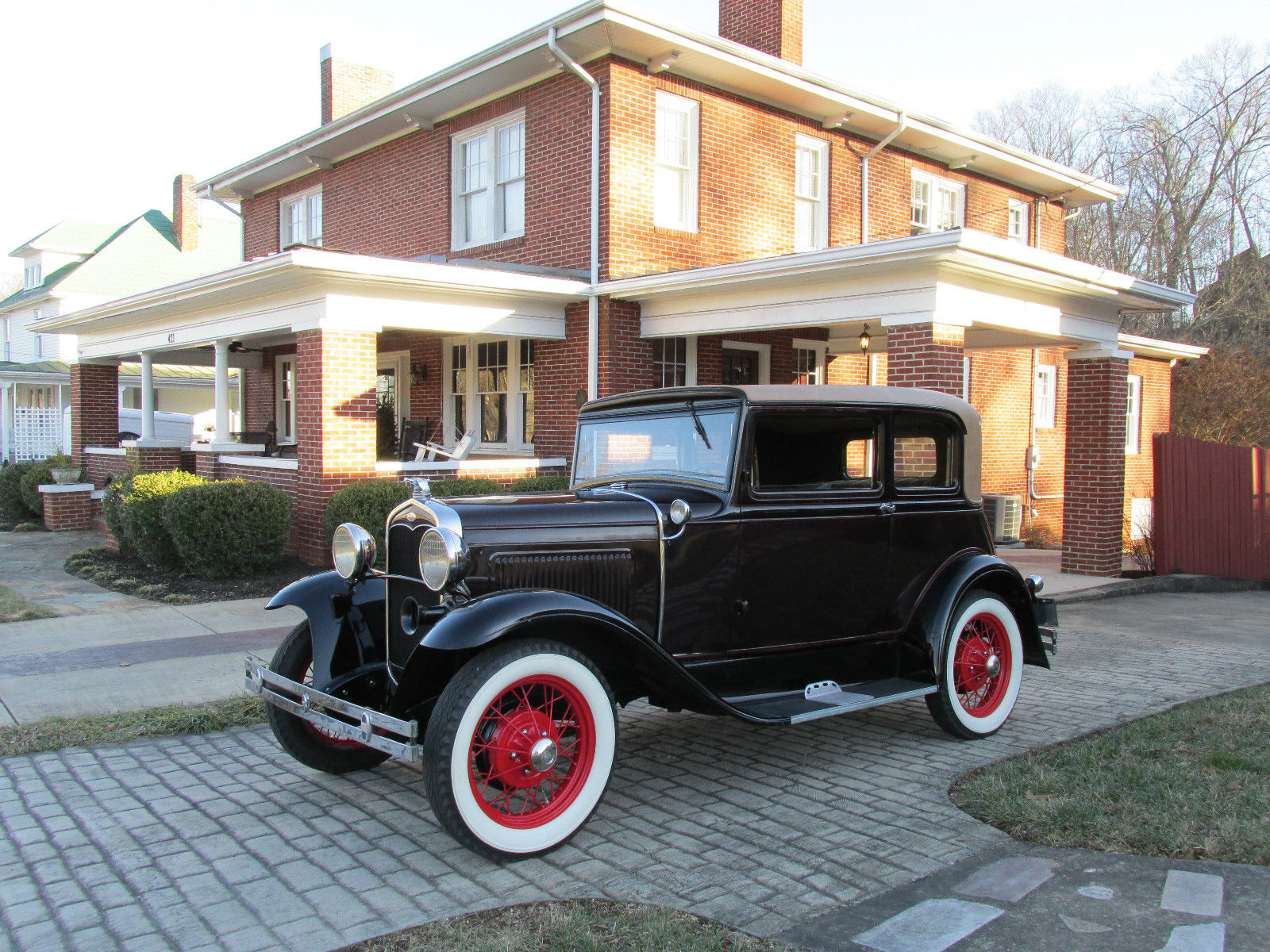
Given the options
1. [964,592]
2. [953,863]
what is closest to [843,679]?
[964,592]

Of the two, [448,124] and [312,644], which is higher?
[448,124]

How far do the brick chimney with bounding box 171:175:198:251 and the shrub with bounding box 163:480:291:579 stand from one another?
2515 centimetres

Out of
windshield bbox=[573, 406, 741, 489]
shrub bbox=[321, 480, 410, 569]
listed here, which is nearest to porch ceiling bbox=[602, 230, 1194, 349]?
shrub bbox=[321, 480, 410, 569]

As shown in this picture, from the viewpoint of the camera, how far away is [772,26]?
13.8 m

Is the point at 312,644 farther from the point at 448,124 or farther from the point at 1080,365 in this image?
the point at 448,124

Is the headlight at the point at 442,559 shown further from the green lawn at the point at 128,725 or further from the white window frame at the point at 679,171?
the white window frame at the point at 679,171

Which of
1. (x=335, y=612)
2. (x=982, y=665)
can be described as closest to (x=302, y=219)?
(x=335, y=612)

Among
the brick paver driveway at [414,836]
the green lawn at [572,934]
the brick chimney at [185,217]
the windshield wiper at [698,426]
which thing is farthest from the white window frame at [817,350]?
the brick chimney at [185,217]

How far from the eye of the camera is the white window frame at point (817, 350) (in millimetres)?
14242

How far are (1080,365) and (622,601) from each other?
948 centimetres

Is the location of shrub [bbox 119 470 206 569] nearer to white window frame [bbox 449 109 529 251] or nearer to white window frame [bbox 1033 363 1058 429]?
white window frame [bbox 449 109 529 251]

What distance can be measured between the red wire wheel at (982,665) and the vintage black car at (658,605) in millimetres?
14

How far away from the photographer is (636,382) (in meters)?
11.9

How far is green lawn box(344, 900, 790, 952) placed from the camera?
2818mm
